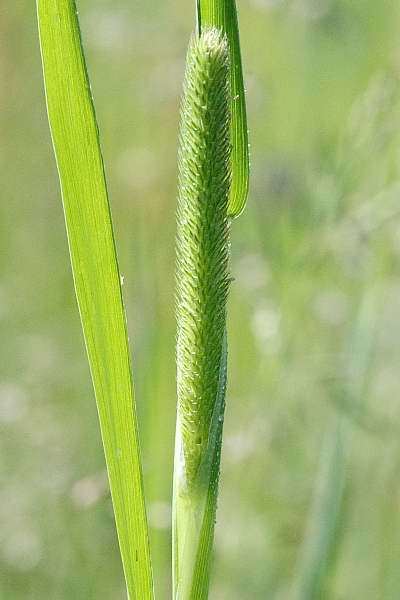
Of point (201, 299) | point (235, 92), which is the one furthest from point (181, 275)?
point (235, 92)

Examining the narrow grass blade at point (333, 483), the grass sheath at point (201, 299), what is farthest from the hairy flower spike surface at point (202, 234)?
the narrow grass blade at point (333, 483)

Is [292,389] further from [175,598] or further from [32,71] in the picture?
[32,71]

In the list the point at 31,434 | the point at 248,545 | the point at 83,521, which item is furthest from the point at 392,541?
the point at 31,434

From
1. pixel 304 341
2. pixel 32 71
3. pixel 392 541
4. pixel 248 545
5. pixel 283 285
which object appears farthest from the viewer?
pixel 32 71

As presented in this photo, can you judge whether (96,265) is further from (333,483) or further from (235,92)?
(333,483)

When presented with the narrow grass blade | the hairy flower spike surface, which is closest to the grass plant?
the hairy flower spike surface

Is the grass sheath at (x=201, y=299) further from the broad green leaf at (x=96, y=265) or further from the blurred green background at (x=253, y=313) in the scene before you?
the blurred green background at (x=253, y=313)
